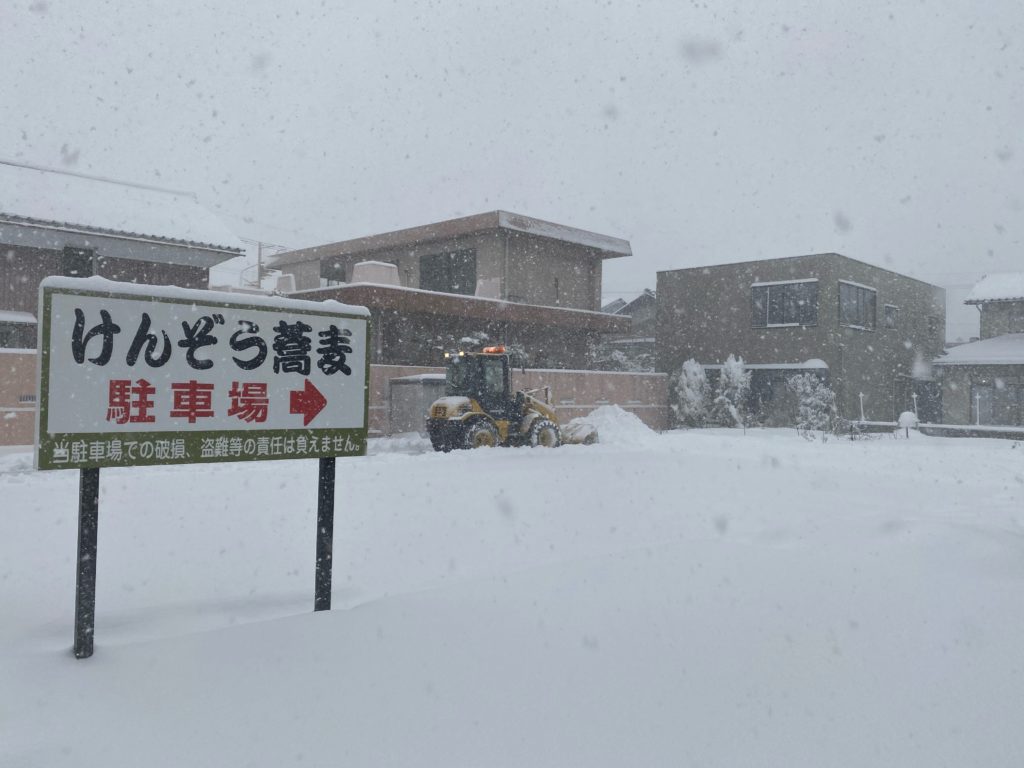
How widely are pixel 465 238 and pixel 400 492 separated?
16994mm

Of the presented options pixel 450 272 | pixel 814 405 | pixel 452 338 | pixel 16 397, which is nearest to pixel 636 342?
pixel 450 272

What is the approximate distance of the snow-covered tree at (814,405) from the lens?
2228cm

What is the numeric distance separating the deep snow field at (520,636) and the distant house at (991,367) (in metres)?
20.7

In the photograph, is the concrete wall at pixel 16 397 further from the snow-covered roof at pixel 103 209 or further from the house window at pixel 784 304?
the house window at pixel 784 304

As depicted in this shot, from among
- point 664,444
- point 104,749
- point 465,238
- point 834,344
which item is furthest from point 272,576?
point 834,344

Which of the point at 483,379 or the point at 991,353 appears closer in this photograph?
the point at 483,379

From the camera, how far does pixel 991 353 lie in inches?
1019

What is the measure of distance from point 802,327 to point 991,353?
292 inches

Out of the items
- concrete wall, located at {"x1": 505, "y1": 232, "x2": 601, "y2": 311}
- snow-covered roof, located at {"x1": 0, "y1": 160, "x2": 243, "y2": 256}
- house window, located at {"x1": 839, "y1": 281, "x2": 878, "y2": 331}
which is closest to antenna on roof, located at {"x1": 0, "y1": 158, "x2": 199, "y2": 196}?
snow-covered roof, located at {"x1": 0, "y1": 160, "x2": 243, "y2": 256}

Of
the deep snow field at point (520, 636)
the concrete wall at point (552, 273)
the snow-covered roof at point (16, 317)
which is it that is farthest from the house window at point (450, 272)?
the deep snow field at point (520, 636)

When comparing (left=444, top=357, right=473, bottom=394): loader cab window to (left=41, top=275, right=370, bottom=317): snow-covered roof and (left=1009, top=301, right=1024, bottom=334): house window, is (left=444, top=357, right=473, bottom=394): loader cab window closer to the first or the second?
(left=41, top=275, right=370, bottom=317): snow-covered roof

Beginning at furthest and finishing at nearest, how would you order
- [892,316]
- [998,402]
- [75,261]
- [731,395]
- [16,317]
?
[892,316], [998,402], [731,395], [75,261], [16,317]

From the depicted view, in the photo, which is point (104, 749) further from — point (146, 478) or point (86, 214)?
point (86, 214)

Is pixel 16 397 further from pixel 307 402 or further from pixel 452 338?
pixel 452 338
